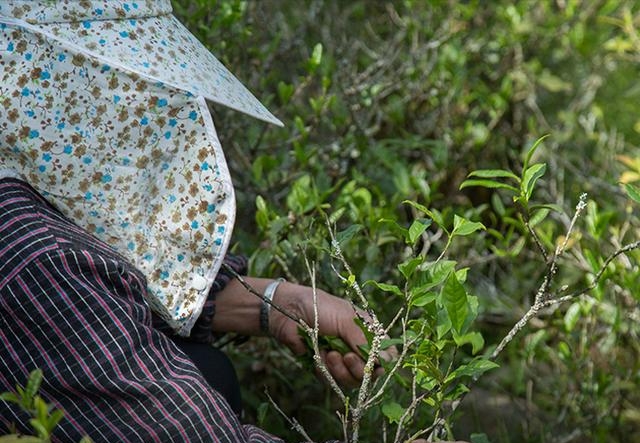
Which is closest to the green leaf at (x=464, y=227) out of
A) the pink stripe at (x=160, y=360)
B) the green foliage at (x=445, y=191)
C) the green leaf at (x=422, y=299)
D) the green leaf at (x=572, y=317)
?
the green foliage at (x=445, y=191)

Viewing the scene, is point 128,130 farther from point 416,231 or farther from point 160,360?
point 416,231

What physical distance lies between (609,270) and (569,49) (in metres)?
1.80

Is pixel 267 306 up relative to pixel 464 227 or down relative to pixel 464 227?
down

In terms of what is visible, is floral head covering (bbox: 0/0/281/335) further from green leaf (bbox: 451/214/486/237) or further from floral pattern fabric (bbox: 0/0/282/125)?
green leaf (bbox: 451/214/486/237)

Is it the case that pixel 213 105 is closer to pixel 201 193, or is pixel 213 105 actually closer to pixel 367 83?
pixel 367 83

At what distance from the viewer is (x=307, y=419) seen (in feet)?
9.14

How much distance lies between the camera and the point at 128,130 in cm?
170

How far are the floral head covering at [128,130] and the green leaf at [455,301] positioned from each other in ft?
1.34

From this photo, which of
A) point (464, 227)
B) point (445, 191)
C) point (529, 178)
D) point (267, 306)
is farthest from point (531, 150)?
point (445, 191)

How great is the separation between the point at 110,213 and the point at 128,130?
0.15 meters

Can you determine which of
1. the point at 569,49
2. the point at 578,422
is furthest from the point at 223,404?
the point at 569,49

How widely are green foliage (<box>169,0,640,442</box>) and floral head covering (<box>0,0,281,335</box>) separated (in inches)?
11.2

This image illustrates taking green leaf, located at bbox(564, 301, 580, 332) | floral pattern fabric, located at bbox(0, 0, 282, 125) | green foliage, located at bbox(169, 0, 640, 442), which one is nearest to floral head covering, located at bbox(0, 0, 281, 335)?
floral pattern fabric, located at bbox(0, 0, 282, 125)

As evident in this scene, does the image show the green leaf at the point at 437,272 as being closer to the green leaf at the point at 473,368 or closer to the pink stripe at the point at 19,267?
the green leaf at the point at 473,368
